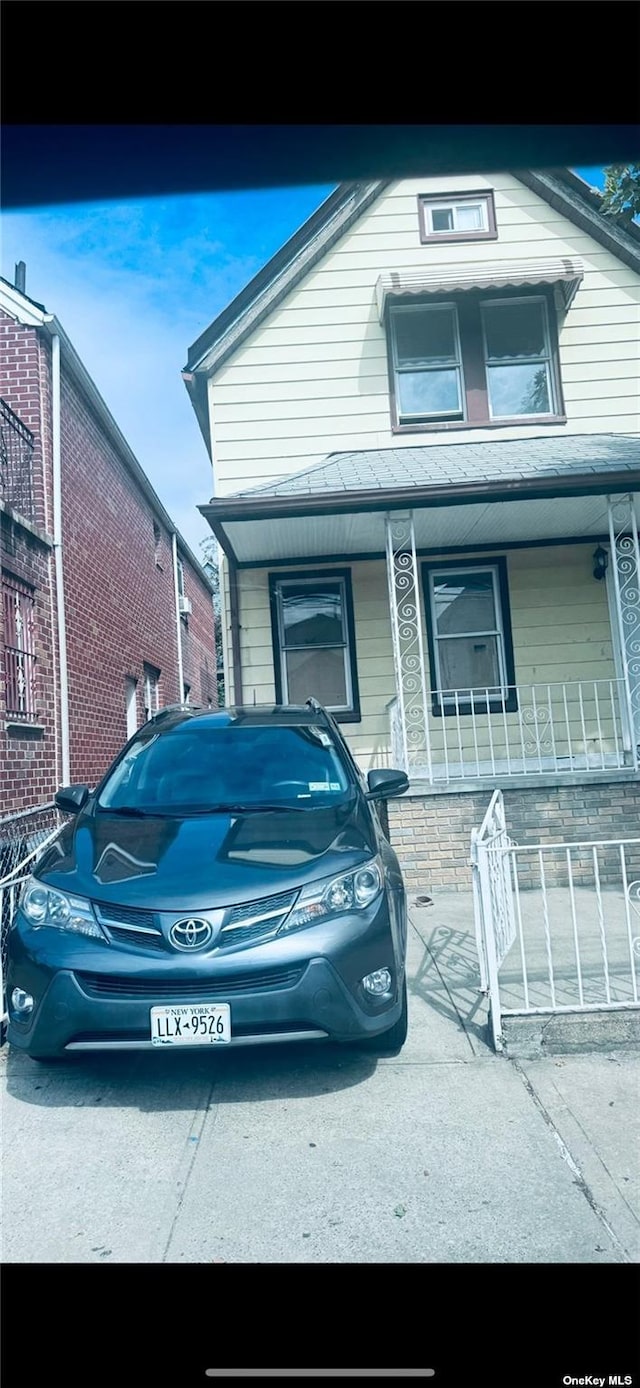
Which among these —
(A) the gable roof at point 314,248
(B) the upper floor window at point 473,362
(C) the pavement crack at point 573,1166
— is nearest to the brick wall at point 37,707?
(A) the gable roof at point 314,248

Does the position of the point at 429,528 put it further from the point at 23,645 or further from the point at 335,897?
the point at 335,897

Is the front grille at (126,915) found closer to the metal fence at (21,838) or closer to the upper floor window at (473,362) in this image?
the metal fence at (21,838)

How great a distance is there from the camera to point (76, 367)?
9.67 m

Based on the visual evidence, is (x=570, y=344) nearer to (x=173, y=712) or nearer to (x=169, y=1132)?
(x=173, y=712)

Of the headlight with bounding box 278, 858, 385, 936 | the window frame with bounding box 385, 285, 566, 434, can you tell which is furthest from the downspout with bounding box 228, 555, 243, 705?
the headlight with bounding box 278, 858, 385, 936

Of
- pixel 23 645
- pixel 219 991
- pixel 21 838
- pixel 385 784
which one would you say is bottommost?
pixel 219 991

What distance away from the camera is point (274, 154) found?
2.43 m

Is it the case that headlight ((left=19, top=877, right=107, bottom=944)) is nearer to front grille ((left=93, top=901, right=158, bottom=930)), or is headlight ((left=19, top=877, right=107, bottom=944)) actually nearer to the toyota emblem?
front grille ((left=93, top=901, right=158, bottom=930))

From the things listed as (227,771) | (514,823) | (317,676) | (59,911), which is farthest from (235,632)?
(59,911)

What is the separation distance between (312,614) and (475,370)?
3335 millimetres

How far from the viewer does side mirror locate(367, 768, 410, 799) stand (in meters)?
4.73

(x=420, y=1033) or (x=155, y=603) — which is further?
(x=155, y=603)
